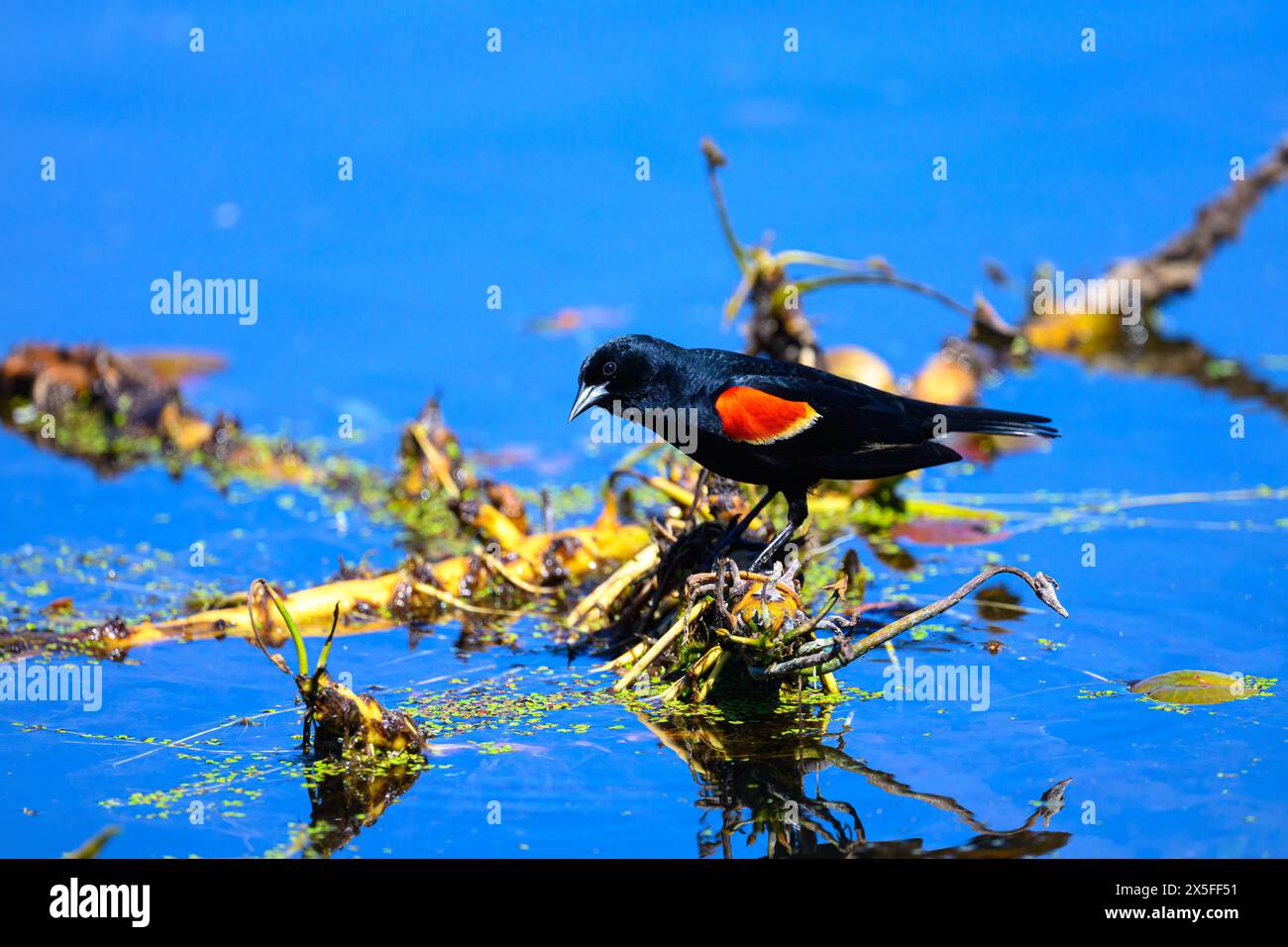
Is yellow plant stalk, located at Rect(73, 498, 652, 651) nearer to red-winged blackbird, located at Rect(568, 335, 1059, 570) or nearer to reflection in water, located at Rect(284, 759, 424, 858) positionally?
red-winged blackbird, located at Rect(568, 335, 1059, 570)

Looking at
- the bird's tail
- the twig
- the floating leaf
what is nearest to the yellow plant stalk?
the bird's tail

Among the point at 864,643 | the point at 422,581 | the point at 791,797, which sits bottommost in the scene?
the point at 791,797

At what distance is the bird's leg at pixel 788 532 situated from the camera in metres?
5.77

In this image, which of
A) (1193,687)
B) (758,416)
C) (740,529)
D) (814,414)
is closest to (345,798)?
(740,529)

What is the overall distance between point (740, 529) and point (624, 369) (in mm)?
735

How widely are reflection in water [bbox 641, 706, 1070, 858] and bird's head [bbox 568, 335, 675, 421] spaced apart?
124 cm

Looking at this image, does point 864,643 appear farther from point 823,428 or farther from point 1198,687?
point 1198,687

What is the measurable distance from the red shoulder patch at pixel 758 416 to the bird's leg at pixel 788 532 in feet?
1.08

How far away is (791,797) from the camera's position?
4898 millimetres

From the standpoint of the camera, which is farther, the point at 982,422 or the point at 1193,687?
the point at 982,422

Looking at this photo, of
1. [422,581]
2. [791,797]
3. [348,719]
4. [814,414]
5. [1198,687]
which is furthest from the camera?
[422,581]

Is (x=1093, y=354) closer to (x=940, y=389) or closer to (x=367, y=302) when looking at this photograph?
(x=940, y=389)

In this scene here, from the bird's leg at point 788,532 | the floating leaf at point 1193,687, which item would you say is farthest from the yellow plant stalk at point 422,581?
the floating leaf at point 1193,687
